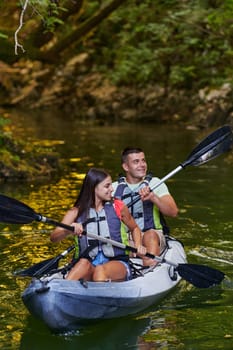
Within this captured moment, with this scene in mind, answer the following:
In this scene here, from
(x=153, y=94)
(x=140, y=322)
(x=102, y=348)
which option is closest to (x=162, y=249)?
(x=140, y=322)

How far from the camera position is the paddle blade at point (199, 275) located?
6.51 meters

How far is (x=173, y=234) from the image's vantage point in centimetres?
909

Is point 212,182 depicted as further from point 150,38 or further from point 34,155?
point 150,38

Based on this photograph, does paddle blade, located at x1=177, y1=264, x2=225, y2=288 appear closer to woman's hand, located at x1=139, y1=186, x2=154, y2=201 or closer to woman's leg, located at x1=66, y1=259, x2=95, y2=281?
woman's hand, located at x1=139, y1=186, x2=154, y2=201

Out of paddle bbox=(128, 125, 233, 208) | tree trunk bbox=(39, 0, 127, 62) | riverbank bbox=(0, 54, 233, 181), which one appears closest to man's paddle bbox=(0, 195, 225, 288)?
paddle bbox=(128, 125, 233, 208)

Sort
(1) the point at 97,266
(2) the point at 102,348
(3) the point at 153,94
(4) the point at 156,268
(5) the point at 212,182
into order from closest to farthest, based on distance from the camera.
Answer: (2) the point at 102,348 < (1) the point at 97,266 < (4) the point at 156,268 < (5) the point at 212,182 < (3) the point at 153,94

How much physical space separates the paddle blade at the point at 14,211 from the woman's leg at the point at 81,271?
480 mm

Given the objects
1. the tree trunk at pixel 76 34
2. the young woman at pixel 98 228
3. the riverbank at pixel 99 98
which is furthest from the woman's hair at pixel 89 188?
the riverbank at pixel 99 98

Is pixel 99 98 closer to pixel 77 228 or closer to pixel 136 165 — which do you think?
pixel 136 165

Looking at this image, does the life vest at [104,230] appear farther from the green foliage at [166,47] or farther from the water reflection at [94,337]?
the green foliage at [166,47]

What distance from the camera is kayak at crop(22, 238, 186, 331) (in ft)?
18.0

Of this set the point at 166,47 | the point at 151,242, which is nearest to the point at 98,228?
the point at 151,242

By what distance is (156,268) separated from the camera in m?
6.49

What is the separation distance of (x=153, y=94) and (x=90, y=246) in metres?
16.6
